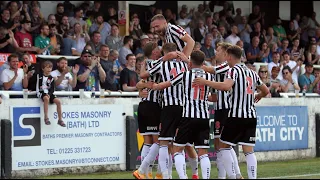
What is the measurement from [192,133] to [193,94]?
2.00 ft

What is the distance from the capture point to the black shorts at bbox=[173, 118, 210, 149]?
12278 millimetres

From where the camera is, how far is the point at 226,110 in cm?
1295

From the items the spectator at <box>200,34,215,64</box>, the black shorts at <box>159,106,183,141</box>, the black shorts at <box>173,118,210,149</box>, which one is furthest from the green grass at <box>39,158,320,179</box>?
the spectator at <box>200,34,215,64</box>

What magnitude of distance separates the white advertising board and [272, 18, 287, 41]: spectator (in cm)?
1048

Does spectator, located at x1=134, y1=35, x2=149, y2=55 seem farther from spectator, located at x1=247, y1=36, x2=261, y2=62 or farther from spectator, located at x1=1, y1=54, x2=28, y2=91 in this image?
spectator, located at x1=1, y1=54, x2=28, y2=91

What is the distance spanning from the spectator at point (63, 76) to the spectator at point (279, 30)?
10.7m

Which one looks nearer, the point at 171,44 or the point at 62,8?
the point at 171,44

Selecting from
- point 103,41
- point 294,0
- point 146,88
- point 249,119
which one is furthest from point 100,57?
point 294,0

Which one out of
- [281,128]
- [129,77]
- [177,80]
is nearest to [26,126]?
[129,77]

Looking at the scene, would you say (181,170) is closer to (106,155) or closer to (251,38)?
(106,155)

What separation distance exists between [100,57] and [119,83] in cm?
79

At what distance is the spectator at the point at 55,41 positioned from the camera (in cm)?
1915

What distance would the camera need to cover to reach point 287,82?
69.4 ft

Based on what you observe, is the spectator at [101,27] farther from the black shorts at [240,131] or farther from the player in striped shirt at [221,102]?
the black shorts at [240,131]
